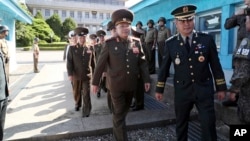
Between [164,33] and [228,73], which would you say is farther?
[164,33]

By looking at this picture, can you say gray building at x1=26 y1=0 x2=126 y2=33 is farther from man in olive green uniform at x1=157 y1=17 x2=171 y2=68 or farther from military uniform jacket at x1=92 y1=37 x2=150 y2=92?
military uniform jacket at x1=92 y1=37 x2=150 y2=92

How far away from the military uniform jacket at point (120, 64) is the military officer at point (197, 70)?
0.70 meters

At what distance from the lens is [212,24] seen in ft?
23.9

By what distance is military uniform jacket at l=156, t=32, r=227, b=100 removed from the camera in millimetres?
3127

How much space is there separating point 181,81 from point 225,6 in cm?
401

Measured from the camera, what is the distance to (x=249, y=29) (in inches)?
105

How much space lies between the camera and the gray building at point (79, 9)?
6700cm

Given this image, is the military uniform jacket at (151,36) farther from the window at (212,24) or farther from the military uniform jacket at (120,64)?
the military uniform jacket at (120,64)

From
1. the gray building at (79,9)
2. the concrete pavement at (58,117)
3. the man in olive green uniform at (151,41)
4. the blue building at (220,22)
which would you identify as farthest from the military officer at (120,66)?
the gray building at (79,9)

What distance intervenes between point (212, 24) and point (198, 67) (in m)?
4.62

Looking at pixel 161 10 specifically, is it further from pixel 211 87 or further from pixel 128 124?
pixel 211 87

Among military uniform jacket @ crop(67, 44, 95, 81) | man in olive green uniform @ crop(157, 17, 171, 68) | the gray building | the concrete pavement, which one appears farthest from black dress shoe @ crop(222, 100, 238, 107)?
the gray building

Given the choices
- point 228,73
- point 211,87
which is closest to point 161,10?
point 228,73

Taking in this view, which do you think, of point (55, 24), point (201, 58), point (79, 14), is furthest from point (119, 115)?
point (79, 14)
